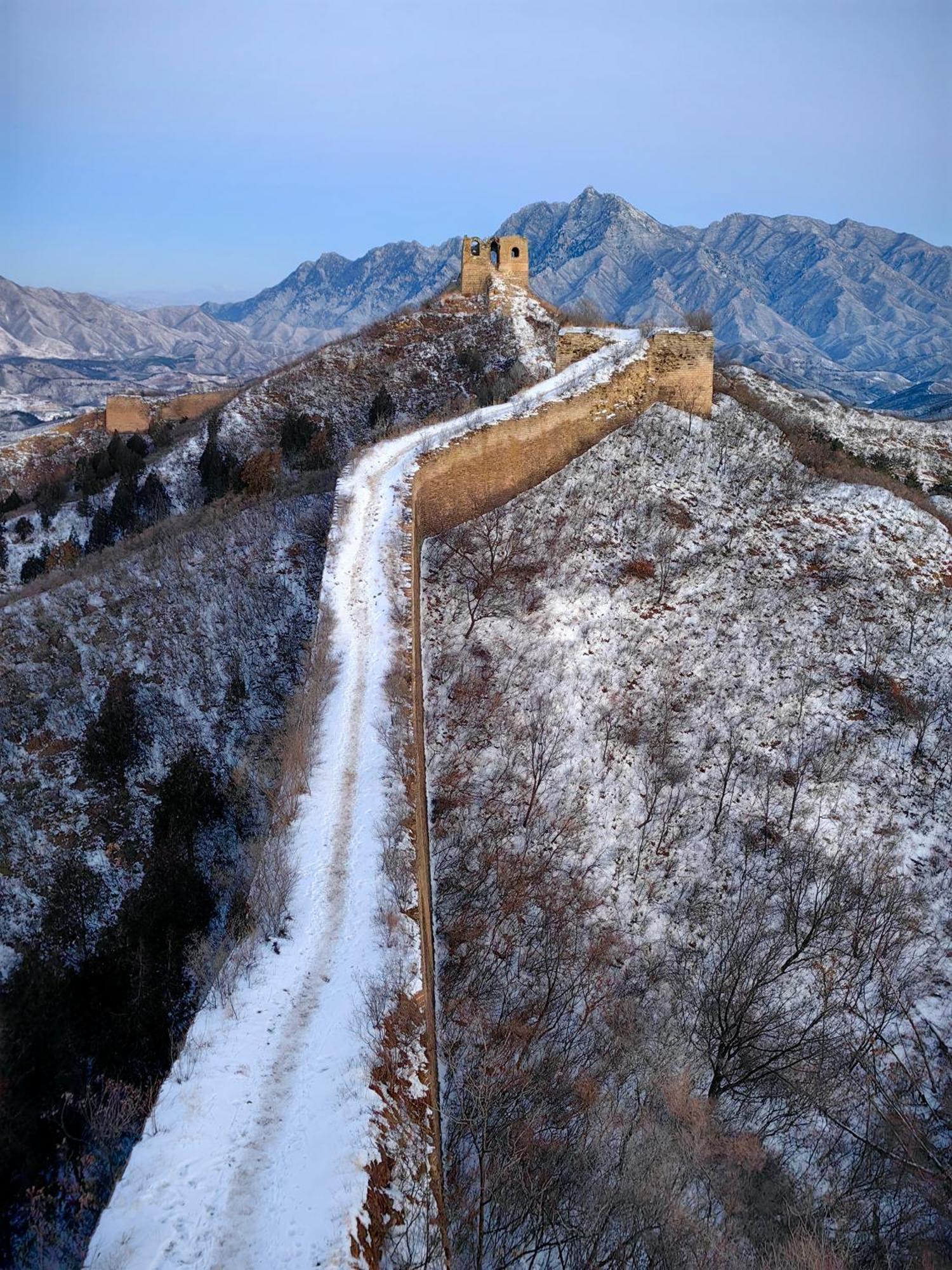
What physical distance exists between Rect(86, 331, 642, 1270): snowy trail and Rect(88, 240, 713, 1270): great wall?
0.01 m

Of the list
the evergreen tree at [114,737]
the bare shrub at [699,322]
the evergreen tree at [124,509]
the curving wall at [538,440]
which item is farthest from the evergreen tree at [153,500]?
the bare shrub at [699,322]

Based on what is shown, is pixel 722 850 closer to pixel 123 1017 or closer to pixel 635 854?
pixel 635 854

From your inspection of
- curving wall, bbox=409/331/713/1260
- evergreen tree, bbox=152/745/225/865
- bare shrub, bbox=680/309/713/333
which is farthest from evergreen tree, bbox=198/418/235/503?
bare shrub, bbox=680/309/713/333

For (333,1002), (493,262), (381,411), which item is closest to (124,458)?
(381,411)

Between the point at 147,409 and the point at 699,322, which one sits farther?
the point at 147,409

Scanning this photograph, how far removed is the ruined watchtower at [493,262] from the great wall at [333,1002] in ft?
70.7

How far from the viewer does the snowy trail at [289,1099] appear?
17.9 ft

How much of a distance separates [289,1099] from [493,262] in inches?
1482

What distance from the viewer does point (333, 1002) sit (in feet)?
24.6

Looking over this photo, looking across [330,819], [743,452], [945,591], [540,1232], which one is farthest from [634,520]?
[540,1232]

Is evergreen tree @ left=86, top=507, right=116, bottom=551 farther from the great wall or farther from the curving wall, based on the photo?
the curving wall

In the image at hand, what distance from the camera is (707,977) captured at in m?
11.5

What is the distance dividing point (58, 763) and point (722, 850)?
12995 millimetres

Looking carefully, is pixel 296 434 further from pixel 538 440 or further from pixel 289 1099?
pixel 289 1099
